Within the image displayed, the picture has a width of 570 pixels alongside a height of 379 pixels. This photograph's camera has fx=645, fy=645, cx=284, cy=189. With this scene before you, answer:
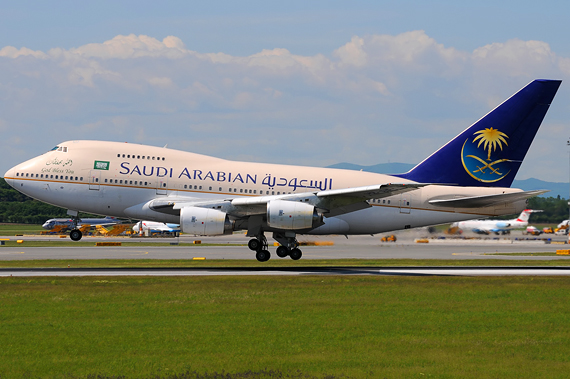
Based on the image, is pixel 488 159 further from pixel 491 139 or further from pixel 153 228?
pixel 153 228

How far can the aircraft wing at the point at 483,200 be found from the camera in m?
37.9

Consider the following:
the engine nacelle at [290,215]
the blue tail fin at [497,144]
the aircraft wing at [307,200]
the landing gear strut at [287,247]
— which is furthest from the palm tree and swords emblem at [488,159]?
the landing gear strut at [287,247]

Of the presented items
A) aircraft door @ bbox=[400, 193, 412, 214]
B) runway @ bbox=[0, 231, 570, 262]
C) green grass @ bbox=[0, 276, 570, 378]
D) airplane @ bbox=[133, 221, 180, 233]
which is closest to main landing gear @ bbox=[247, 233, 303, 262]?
runway @ bbox=[0, 231, 570, 262]

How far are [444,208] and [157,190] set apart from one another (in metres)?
17.9

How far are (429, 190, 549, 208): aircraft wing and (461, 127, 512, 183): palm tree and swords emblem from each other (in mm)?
2243

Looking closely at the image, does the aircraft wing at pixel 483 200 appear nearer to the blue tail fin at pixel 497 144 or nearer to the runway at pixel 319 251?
the blue tail fin at pixel 497 144

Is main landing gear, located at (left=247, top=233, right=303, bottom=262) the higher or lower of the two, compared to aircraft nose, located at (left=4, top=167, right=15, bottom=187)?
lower

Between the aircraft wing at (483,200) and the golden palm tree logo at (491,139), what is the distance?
3.40m

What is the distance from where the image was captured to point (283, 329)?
17.1 m

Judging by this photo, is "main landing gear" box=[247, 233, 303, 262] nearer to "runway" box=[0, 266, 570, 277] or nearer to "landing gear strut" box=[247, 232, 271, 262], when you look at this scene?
"landing gear strut" box=[247, 232, 271, 262]

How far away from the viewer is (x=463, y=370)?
42.5 feet

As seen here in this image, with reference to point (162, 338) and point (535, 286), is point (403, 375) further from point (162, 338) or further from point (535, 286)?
point (535, 286)

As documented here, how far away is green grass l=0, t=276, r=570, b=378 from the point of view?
13.2 metres

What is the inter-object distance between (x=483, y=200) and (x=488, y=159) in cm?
352
